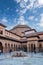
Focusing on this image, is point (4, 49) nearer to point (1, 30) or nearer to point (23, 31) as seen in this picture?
point (1, 30)

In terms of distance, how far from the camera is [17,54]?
23750mm

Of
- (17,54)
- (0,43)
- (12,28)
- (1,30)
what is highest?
(12,28)

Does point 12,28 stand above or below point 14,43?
above

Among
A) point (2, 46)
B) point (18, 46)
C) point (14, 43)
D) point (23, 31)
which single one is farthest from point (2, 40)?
point (23, 31)

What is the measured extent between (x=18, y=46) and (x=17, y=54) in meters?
16.2

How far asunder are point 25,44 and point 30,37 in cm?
412

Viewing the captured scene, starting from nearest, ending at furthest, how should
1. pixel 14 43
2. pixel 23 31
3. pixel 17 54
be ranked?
pixel 17 54
pixel 14 43
pixel 23 31

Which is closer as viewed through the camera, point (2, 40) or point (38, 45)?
point (2, 40)

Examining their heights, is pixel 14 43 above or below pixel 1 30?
below

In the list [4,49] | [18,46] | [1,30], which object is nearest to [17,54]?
[4,49]

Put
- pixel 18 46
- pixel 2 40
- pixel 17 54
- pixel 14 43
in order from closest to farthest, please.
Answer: pixel 17 54 → pixel 2 40 → pixel 14 43 → pixel 18 46

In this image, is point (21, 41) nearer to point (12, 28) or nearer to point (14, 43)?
point (14, 43)

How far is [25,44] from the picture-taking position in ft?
133

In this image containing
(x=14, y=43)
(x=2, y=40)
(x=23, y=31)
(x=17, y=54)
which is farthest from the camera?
(x=23, y=31)
